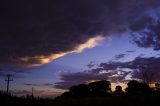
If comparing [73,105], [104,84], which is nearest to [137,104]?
[73,105]

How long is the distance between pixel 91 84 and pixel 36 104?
7853cm

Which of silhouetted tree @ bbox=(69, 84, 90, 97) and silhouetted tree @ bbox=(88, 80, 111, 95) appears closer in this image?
A: silhouetted tree @ bbox=(69, 84, 90, 97)

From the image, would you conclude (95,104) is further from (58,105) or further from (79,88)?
(79,88)

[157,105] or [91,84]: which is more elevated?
[91,84]

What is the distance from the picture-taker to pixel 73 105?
35.2 meters

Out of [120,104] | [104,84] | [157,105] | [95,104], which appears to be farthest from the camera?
[104,84]

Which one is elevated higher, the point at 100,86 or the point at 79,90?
the point at 100,86

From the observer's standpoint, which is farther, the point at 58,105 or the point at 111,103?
the point at 58,105

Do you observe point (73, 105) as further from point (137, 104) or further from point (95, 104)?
point (137, 104)

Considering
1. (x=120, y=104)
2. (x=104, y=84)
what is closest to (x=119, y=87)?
(x=104, y=84)

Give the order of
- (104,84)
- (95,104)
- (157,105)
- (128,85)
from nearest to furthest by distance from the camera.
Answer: (157,105)
(95,104)
(128,85)
(104,84)

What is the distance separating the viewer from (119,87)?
12156cm

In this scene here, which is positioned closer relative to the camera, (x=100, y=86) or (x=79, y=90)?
(x=79, y=90)

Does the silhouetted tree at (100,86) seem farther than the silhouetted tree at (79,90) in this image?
Yes
